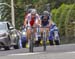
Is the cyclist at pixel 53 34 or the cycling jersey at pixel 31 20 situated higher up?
the cycling jersey at pixel 31 20

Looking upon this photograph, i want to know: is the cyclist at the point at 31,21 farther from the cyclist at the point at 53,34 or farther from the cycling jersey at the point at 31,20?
the cyclist at the point at 53,34

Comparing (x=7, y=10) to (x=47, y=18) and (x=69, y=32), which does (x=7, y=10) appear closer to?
(x=69, y=32)

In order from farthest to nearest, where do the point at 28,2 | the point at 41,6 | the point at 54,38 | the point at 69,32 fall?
1. the point at 28,2
2. the point at 41,6
3. the point at 69,32
4. the point at 54,38

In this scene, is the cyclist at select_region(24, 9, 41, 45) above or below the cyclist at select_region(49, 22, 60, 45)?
above

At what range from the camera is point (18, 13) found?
56125 mm

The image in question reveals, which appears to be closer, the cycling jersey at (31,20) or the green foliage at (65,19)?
the cycling jersey at (31,20)

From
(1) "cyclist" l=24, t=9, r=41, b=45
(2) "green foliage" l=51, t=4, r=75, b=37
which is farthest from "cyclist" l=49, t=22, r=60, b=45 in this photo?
(1) "cyclist" l=24, t=9, r=41, b=45

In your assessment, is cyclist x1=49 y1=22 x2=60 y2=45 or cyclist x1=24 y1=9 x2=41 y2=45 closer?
cyclist x1=24 y1=9 x2=41 y2=45

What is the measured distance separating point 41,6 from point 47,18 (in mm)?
27767

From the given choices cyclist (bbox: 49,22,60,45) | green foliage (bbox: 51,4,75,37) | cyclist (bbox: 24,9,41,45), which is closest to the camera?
cyclist (bbox: 24,9,41,45)

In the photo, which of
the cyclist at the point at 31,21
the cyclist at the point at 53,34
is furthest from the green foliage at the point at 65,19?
the cyclist at the point at 31,21

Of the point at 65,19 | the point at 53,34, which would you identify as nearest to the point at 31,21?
the point at 53,34

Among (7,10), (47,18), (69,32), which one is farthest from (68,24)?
(7,10)

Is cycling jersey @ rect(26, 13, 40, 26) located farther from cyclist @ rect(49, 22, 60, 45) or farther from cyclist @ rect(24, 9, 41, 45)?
cyclist @ rect(49, 22, 60, 45)
